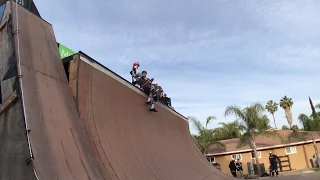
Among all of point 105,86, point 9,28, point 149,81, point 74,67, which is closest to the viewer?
point 9,28

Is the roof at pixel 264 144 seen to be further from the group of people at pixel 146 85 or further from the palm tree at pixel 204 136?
the group of people at pixel 146 85

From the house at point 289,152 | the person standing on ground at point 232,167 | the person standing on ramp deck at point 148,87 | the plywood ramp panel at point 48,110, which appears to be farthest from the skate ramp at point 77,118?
the house at point 289,152

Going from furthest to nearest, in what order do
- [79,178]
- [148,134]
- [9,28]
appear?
[148,134] < [9,28] < [79,178]

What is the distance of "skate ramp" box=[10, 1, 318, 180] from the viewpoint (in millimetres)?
3400

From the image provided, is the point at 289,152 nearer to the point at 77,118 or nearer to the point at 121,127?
the point at 121,127

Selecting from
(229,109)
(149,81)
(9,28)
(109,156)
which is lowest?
(109,156)

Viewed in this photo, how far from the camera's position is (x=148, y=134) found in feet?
22.6

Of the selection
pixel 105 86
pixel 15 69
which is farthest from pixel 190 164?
pixel 15 69

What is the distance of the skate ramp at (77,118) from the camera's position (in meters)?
3.40

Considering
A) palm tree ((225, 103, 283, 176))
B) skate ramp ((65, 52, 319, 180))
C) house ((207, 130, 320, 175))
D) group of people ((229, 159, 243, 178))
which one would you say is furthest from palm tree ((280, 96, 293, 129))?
skate ramp ((65, 52, 319, 180))

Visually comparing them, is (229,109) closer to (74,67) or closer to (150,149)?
(150,149)

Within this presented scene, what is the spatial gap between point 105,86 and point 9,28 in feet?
6.61

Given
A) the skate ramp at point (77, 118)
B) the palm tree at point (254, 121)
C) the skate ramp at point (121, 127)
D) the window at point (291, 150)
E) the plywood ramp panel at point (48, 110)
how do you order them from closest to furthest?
the plywood ramp panel at point (48, 110) < the skate ramp at point (77, 118) < the skate ramp at point (121, 127) < the palm tree at point (254, 121) < the window at point (291, 150)

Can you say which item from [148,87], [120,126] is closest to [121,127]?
[120,126]
